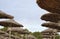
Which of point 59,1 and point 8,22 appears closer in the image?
point 59,1

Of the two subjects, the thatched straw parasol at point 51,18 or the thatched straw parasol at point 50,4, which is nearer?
the thatched straw parasol at point 50,4

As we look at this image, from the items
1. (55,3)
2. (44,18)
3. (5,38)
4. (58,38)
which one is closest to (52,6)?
(55,3)

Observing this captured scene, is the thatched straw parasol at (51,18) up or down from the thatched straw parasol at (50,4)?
up

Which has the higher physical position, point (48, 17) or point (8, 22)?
point (8, 22)

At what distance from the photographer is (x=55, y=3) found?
3.04 metres

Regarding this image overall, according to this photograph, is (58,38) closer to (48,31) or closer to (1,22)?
(48,31)

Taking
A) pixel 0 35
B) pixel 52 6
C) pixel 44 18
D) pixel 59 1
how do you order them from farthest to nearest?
pixel 0 35 → pixel 44 18 → pixel 52 6 → pixel 59 1

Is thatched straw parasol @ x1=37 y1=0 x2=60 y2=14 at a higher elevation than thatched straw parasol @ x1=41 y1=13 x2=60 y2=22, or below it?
below

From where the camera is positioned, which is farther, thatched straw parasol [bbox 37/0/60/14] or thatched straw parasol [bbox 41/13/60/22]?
thatched straw parasol [bbox 41/13/60/22]

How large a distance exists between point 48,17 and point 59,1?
2.29m

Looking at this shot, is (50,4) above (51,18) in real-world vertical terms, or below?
below

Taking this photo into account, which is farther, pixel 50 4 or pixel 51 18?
pixel 51 18

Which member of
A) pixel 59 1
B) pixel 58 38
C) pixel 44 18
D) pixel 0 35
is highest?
pixel 58 38

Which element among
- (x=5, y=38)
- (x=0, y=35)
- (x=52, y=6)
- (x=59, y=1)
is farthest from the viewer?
(x=5, y=38)
